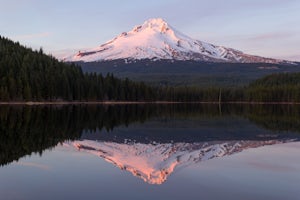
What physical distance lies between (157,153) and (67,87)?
10138cm

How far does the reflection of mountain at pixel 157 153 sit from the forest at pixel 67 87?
79.6 m

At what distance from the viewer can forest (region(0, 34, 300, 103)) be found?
11094 centimetres

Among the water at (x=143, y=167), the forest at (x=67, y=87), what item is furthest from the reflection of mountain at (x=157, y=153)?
the forest at (x=67, y=87)

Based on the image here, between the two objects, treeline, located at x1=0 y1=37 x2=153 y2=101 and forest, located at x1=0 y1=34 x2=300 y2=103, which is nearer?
treeline, located at x1=0 y1=37 x2=153 y2=101

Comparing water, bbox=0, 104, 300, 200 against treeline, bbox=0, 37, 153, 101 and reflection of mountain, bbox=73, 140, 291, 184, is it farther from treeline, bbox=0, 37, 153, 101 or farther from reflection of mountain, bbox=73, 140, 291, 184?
treeline, bbox=0, 37, 153, 101

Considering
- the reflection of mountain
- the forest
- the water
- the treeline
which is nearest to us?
the water

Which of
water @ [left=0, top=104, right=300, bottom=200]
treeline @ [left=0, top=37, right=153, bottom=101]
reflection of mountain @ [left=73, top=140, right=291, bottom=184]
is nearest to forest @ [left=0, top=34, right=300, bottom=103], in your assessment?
treeline @ [left=0, top=37, right=153, bottom=101]

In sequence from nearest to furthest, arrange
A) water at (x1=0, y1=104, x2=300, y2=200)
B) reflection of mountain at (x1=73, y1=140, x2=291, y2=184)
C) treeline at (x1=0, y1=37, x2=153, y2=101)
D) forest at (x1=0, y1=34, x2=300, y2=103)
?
water at (x1=0, y1=104, x2=300, y2=200) < reflection of mountain at (x1=73, y1=140, x2=291, y2=184) < treeline at (x1=0, y1=37, x2=153, y2=101) < forest at (x1=0, y1=34, x2=300, y2=103)

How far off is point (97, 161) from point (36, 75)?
10045 centimetres

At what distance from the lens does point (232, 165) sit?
2186cm

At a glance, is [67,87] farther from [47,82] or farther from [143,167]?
[143,167]

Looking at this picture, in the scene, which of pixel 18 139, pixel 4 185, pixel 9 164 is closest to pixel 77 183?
pixel 4 185

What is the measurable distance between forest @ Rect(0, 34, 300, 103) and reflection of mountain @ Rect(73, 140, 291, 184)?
79620 mm

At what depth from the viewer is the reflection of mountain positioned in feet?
66.6
